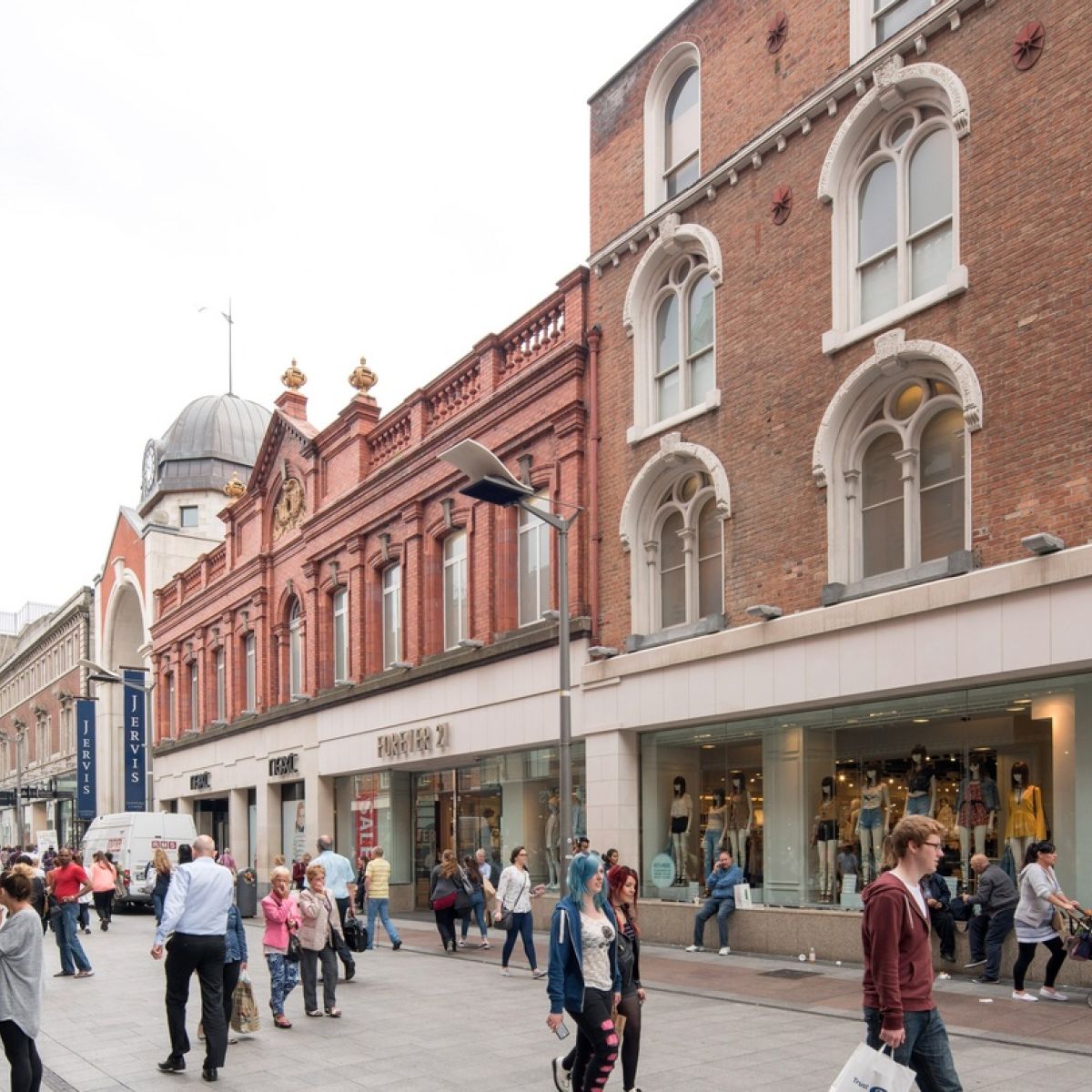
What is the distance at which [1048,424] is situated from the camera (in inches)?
524

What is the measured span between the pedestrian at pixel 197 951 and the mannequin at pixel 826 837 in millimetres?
8970

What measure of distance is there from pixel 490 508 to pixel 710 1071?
1545 cm

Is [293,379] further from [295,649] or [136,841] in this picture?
[136,841]

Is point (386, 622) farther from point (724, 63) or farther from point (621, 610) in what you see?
point (724, 63)

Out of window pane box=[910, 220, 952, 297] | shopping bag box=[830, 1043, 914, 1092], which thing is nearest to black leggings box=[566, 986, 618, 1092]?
shopping bag box=[830, 1043, 914, 1092]

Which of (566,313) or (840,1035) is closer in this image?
(840,1035)

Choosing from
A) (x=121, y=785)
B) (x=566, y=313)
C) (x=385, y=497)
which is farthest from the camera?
(x=121, y=785)

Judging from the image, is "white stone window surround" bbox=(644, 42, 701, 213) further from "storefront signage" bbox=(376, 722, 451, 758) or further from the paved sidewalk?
the paved sidewalk

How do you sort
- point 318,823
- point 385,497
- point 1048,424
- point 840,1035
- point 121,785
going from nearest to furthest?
1. point 840,1035
2. point 1048,424
3. point 385,497
4. point 318,823
5. point 121,785

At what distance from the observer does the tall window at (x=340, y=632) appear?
30.6m

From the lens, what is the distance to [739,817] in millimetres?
18312

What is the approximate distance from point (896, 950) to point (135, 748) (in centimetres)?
4617

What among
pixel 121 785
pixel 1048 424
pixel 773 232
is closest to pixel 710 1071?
pixel 1048 424

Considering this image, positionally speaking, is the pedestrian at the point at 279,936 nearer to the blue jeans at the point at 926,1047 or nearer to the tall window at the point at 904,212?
the blue jeans at the point at 926,1047
